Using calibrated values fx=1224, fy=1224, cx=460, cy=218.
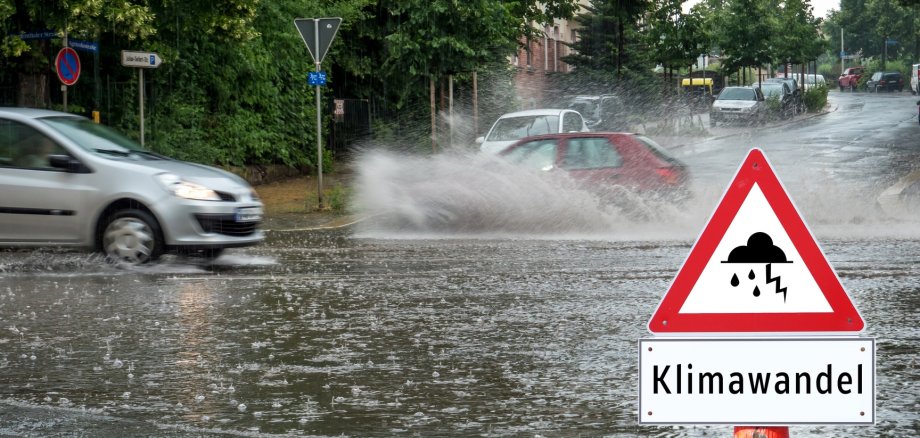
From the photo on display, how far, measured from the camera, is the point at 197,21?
2036 centimetres

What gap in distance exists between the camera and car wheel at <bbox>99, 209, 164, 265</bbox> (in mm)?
11773

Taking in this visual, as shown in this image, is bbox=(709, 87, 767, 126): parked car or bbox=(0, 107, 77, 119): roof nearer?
bbox=(0, 107, 77, 119): roof

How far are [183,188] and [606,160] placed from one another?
592cm

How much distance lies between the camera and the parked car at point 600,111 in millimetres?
36891

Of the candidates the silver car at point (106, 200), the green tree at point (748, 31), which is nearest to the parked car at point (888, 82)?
the green tree at point (748, 31)

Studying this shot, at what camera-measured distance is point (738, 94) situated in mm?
51594

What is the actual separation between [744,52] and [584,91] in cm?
1371

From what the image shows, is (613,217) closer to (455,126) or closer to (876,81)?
(455,126)

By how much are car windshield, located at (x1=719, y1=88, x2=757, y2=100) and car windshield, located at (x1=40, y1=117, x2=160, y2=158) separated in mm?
41257

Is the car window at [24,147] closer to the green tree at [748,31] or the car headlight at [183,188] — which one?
the car headlight at [183,188]

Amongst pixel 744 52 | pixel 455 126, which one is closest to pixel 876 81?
pixel 744 52

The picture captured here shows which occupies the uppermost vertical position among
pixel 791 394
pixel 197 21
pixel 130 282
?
pixel 197 21

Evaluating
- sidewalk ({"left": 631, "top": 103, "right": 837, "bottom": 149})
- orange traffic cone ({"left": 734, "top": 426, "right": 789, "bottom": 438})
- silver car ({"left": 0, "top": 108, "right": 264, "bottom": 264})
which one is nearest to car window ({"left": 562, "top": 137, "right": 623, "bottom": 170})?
silver car ({"left": 0, "top": 108, "right": 264, "bottom": 264})

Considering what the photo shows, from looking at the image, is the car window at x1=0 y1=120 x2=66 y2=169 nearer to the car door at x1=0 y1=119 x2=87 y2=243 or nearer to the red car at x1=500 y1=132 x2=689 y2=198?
the car door at x1=0 y1=119 x2=87 y2=243
